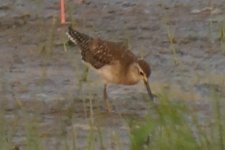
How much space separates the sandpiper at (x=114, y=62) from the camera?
10031mm

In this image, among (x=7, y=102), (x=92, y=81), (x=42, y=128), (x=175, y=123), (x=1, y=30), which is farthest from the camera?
(x=1, y=30)

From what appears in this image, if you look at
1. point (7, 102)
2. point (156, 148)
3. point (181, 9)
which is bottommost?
point (181, 9)

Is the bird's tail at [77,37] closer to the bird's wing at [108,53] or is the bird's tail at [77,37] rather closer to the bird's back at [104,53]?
the bird's back at [104,53]

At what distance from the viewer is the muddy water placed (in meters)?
8.78

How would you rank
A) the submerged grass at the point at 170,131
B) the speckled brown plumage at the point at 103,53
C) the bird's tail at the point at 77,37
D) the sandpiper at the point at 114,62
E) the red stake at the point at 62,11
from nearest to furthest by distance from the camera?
the submerged grass at the point at 170,131 < the sandpiper at the point at 114,62 < the speckled brown plumage at the point at 103,53 < the bird's tail at the point at 77,37 < the red stake at the point at 62,11

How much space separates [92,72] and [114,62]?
397 mm

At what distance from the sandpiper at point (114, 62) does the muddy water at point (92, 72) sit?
0.12m

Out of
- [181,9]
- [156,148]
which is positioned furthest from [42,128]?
[181,9]

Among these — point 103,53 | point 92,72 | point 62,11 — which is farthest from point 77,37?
point 62,11

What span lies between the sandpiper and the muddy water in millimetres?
119

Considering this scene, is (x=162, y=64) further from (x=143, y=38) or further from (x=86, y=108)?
(x=86, y=108)

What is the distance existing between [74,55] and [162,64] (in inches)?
32.8

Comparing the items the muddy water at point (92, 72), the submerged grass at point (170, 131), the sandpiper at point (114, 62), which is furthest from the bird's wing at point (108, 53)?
the submerged grass at point (170, 131)

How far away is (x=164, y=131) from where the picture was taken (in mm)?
6102
